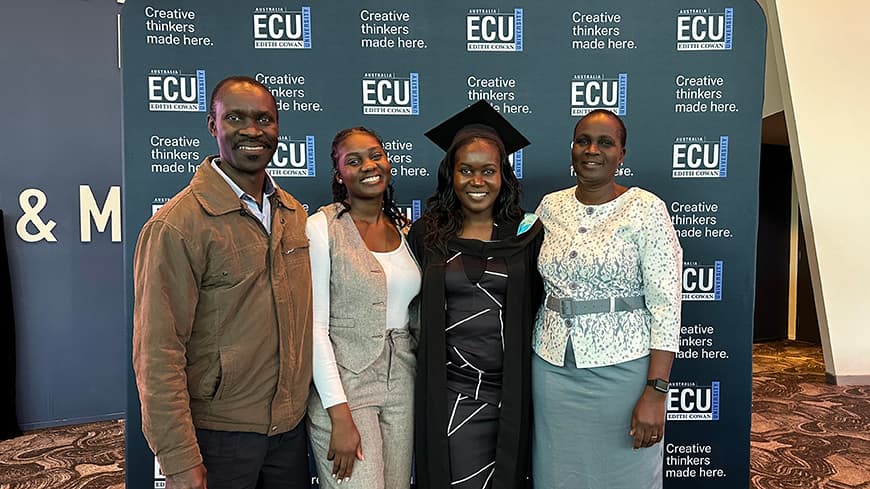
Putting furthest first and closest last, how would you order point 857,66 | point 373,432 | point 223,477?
1. point 857,66
2. point 373,432
3. point 223,477

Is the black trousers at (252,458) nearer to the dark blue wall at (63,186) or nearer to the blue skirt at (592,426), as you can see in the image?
the blue skirt at (592,426)

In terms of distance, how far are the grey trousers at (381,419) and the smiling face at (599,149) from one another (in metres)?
0.84

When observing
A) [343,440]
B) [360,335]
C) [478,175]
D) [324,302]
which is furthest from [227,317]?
[478,175]

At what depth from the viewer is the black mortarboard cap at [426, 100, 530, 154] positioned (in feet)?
6.89

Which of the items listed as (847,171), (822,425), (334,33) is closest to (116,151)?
(334,33)

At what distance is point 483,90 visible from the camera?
2.87 meters

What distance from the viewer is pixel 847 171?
536 centimetres

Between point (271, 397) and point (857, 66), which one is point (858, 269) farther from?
point (271, 397)

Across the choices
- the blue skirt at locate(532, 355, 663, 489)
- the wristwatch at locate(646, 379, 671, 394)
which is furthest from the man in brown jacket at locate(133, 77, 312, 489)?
the wristwatch at locate(646, 379, 671, 394)

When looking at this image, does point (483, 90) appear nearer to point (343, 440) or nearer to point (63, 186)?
point (343, 440)

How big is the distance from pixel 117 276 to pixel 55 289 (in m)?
0.41

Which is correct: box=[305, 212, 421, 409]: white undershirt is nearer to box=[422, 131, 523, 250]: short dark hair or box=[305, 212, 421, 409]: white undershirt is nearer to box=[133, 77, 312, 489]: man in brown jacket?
box=[133, 77, 312, 489]: man in brown jacket

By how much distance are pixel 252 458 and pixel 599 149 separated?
4.85 ft

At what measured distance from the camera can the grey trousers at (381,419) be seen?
180 centimetres
